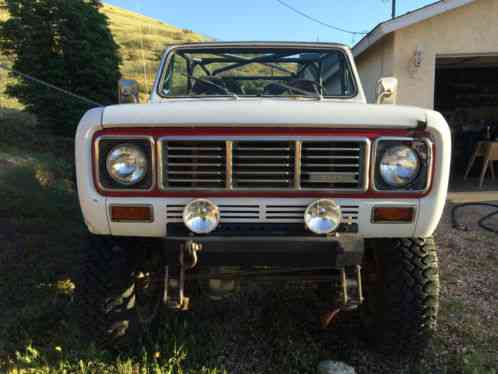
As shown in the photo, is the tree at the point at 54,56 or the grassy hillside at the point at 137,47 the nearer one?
the tree at the point at 54,56

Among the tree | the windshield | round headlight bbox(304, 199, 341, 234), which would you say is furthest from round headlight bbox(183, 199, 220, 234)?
the tree

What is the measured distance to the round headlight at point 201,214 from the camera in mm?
1888

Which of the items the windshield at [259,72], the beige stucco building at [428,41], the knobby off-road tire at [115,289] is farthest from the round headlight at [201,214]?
the beige stucco building at [428,41]

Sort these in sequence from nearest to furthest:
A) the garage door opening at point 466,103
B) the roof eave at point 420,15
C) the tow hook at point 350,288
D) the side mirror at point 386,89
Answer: the tow hook at point 350,288 → the side mirror at point 386,89 → the roof eave at point 420,15 → the garage door opening at point 466,103

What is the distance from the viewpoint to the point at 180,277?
2025mm

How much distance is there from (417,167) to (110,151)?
1.47 m

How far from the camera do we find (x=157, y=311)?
2.64 metres

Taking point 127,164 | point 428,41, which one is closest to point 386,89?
point 127,164

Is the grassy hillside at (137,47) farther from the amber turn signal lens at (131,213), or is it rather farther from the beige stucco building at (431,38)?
the amber turn signal lens at (131,213)

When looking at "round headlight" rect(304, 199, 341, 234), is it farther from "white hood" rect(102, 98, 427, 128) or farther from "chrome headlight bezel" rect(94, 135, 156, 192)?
"chrome headlight bezel" rect(94, 135, 156, 192)

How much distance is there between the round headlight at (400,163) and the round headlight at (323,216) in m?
0.32

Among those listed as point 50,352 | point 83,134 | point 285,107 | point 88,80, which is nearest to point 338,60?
point 285,107

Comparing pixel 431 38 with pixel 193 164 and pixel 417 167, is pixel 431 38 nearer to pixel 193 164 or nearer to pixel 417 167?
pixel 417 167

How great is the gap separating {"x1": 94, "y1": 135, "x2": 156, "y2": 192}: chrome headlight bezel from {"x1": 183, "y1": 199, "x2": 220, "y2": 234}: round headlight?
0.22 m
